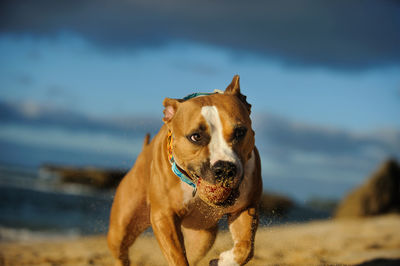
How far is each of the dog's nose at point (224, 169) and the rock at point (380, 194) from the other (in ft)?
41.4

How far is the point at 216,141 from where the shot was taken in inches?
117

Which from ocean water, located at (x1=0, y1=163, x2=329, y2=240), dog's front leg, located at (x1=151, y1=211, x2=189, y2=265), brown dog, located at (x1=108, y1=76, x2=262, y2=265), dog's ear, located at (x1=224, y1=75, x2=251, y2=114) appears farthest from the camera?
ocean water, located at (x1=0, y1=163, x2=329, y2=240)

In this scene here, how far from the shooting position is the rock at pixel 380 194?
47.2 ft

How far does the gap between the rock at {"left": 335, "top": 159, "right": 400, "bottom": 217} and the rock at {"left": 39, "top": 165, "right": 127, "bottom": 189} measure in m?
10.1

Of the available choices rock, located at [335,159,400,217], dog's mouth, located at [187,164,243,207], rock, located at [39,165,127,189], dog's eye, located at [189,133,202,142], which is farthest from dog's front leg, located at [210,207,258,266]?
rock, located at [39,165,127,189]

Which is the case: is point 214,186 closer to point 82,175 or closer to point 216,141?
point 216,141

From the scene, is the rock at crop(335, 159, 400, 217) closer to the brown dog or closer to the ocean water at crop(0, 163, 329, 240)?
the ocean water at crop(0, 163, 329, 240)

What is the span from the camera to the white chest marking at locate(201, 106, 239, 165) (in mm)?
2916

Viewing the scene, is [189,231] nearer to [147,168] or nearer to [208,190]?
[147,168]

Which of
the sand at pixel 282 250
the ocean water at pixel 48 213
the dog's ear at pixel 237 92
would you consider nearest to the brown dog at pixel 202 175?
the dog's ear at pixel 237 92

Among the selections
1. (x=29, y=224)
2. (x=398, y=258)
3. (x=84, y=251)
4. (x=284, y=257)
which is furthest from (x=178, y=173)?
(x=29, y=224)

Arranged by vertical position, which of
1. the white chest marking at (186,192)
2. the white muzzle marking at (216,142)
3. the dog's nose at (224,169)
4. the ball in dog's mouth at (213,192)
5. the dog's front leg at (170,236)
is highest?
the white muzzle marking at (216,142)

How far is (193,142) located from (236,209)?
686mm

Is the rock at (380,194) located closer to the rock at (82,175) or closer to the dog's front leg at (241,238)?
the rock at (82,175)
